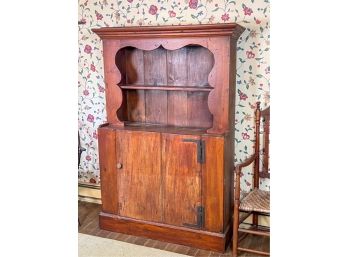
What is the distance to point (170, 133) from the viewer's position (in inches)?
108

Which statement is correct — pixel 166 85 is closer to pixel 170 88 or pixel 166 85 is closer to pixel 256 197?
pixel 170 88

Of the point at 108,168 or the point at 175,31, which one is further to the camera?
the point at 108,168

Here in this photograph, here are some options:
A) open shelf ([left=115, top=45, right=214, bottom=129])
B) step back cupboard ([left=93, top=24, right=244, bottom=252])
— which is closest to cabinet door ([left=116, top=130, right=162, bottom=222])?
step back cupboard ([left=93, top=24, right=244, bottom=252])

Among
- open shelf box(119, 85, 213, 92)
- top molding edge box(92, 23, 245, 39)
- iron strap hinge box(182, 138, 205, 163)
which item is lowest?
iron strap hinge box(182, 138, 205, 163)

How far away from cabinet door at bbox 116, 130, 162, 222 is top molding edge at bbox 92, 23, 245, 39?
748 mm

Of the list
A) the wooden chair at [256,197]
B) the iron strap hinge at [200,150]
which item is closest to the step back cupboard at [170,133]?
the iron strap hinge at [200,150]

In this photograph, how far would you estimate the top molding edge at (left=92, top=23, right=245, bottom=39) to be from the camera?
2480mm

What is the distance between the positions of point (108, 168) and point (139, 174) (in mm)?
297

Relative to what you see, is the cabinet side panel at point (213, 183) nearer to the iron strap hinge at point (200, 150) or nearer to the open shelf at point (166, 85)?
the iron strap hinge at point (200, 150)

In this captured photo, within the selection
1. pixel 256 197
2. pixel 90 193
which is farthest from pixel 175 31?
pixel 90 193

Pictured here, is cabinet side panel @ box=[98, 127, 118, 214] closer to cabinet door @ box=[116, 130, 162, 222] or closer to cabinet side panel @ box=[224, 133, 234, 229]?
cabinet door @ box=[116, 130, 162, 222]

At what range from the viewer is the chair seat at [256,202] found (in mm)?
2512
